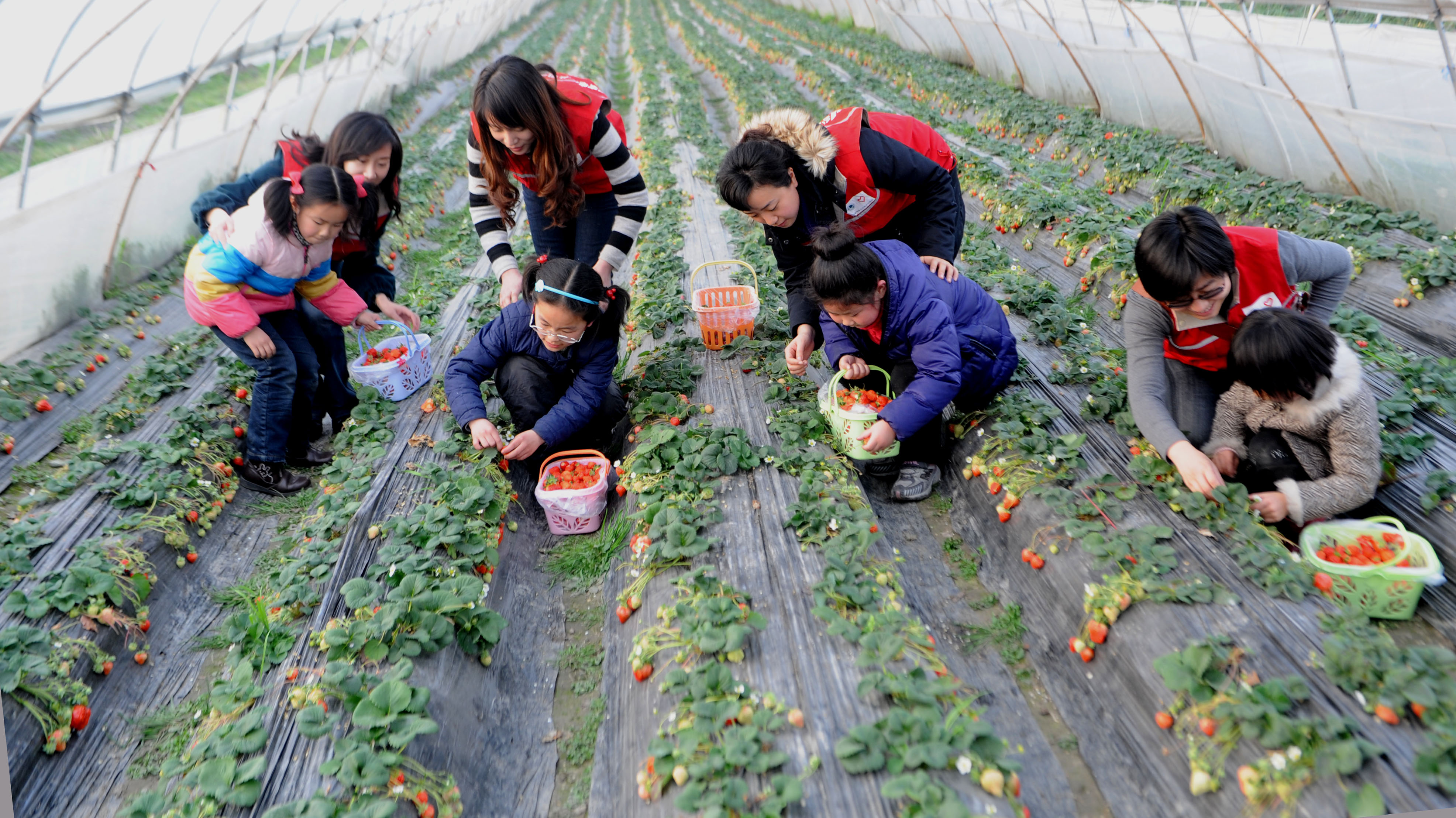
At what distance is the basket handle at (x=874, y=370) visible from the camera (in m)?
3.30

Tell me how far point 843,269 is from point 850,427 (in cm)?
73

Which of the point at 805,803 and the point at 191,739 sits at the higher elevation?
the point at 805,803

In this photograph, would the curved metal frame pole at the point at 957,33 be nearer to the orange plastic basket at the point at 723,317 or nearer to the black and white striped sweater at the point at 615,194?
the orange plastic basket at the point at 723,317

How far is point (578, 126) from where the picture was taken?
11.3ft

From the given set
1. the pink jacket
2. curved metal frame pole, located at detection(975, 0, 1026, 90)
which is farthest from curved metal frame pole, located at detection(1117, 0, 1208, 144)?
the pink jacket

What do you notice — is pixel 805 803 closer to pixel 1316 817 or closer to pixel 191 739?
pixel 1316 817

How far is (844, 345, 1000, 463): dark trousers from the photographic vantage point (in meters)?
3.46

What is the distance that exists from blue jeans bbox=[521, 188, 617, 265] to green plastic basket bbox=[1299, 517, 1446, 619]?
10.5ft

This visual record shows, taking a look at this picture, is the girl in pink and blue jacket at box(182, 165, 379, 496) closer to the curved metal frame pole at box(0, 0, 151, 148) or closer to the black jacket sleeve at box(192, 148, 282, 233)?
the black jacket sleeve at box(192, 148, 282, 233)

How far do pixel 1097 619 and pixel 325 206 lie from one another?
Answer: 3353mm

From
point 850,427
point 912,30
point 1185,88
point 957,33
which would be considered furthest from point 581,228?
point 912,30

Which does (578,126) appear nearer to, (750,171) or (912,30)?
(750,171)

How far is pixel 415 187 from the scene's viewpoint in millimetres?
8227

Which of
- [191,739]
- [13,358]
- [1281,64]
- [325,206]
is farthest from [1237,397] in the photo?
[13,358]
